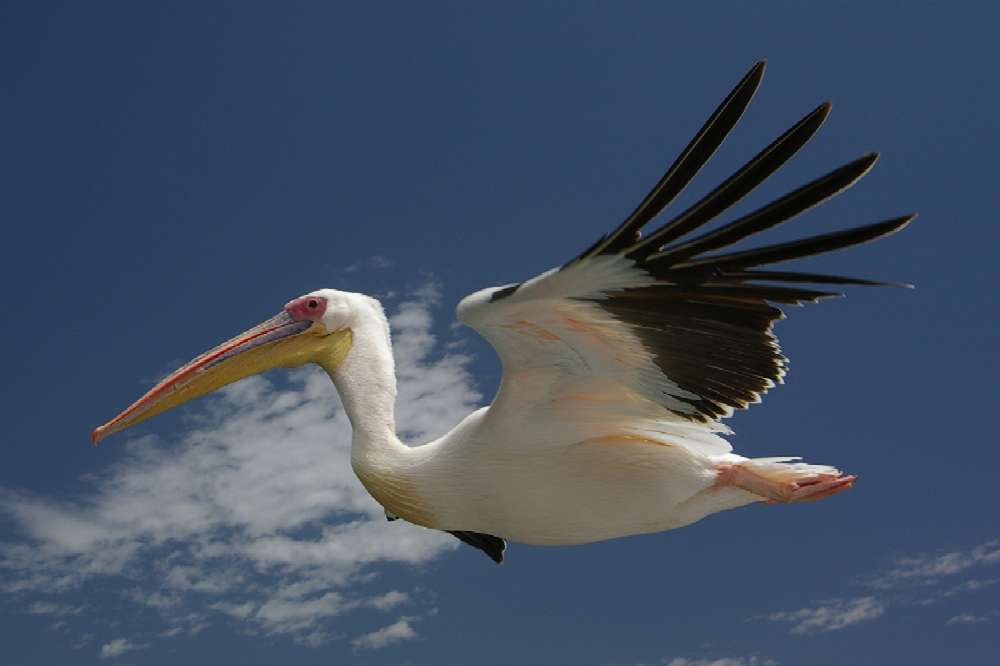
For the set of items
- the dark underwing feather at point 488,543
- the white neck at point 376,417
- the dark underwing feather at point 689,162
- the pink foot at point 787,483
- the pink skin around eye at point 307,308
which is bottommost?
the pink foot at point 787,483

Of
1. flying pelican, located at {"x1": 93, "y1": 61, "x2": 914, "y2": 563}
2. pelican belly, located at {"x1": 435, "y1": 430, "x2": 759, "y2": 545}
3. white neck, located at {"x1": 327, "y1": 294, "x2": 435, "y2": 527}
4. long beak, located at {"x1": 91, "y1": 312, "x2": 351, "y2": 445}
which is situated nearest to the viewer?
flying pelican, located at {"x1": 93, "y1": 61, "x2": 914, "y2": 563}

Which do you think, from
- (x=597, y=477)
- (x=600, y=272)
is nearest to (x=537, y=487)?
(x=597, y=477)

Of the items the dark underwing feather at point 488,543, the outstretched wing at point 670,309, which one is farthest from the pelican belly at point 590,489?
the dark underwing feather at point 488,543

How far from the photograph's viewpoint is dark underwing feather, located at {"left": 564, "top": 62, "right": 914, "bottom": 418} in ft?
14.7

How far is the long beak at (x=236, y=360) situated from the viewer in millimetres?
7008

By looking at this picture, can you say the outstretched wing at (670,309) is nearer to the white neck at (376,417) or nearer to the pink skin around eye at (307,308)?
the white neck at (376,417)

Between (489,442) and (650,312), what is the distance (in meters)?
1.50

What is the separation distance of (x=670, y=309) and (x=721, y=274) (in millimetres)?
318

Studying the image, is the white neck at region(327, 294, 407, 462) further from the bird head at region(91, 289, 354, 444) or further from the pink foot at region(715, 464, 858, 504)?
the pink foot at region(715, 464, 858, 504)

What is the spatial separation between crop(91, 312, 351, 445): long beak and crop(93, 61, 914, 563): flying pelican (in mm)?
10

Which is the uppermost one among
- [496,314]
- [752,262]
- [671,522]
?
[496,314]

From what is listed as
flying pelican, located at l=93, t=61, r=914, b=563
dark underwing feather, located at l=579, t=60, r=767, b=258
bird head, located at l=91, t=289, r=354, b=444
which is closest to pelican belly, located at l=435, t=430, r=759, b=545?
flying pelican, located at l=93, t=61, r=914, b=563

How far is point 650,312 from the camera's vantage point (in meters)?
5.07

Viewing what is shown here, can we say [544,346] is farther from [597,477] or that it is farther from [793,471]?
[793,471]
